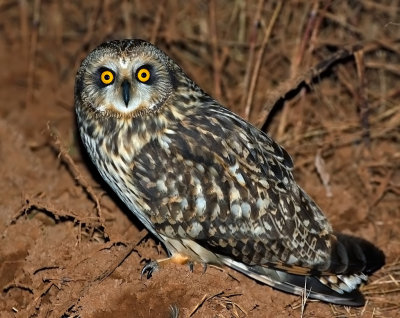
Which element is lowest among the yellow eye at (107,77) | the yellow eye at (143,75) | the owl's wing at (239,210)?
the owl's wing at (239,210)

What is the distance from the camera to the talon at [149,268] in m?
4.15

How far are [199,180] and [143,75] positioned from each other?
0.64 meters

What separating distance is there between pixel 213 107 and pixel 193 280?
0.96 meters

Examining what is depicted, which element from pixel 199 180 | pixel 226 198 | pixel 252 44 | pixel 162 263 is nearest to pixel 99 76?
pixel 199 180

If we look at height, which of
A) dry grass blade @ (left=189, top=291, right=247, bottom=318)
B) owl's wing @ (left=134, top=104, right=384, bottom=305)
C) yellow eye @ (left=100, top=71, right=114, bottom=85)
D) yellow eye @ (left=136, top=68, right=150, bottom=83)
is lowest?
dry grass blade @ (left=189, top=291, right=247, bottom=318)

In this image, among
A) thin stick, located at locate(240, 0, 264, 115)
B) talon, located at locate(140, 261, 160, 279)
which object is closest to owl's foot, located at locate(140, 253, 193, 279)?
talon, located at locate(140, 261, 160, 279)

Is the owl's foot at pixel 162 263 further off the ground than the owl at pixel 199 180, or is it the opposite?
the owl at pixel 199 180

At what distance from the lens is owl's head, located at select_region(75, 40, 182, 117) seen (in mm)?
4016

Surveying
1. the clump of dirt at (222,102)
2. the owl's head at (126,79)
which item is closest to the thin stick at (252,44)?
the clump of dirt at (222,102)

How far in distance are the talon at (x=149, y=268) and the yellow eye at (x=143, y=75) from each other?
99cm

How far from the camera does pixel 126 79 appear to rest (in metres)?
4.01

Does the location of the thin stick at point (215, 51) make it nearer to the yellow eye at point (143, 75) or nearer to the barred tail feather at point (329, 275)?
the yellow eye at point (143, 75)

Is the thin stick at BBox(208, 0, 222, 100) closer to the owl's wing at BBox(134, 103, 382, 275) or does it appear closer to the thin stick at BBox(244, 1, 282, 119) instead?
the thin stick at BBox(244, 1, 282, 119)

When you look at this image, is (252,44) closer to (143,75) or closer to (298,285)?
(143,75)
